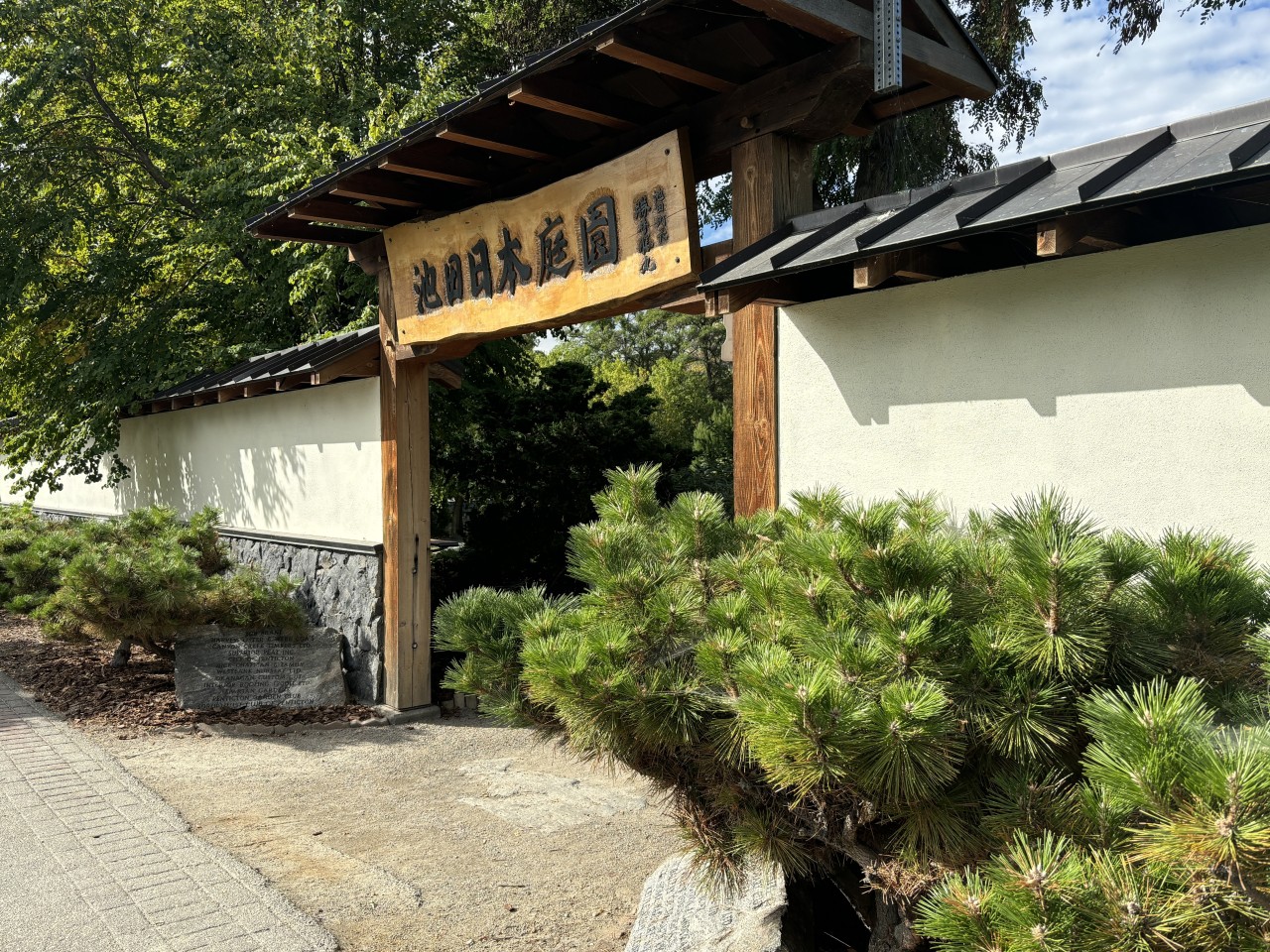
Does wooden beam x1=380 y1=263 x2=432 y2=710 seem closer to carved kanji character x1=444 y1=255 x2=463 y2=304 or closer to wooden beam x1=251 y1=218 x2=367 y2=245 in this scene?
wooden beam x1=251 y1=218 x2=367 y2=245

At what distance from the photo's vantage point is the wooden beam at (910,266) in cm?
311

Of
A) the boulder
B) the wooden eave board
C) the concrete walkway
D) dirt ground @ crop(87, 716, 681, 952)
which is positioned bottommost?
dirt ground @ crop(87, 716, 681, 952)

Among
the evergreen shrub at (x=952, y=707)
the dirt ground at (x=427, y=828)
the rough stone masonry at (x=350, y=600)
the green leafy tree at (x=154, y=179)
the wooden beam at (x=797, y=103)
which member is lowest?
the dirt ground at (x=427, y=828)

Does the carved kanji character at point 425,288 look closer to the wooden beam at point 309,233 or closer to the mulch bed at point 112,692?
the wooden beam at point 309,233

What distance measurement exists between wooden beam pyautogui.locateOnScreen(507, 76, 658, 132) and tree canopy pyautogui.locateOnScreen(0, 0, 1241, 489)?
19.9 ft

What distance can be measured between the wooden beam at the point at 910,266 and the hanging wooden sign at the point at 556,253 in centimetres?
114

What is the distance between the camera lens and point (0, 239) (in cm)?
1052

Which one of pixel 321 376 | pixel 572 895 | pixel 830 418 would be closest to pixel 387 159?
pixel 321 376

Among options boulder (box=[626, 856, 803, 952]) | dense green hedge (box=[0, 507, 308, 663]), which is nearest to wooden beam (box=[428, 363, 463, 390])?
dense green hedge (box=[0, 507, 308, 663])

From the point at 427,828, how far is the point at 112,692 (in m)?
3.88

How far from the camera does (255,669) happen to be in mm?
7207

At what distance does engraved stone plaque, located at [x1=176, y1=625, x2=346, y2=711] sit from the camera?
703cm

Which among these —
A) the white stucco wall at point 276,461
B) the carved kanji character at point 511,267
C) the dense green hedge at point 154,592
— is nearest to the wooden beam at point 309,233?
the white stucco wall at point 276,461

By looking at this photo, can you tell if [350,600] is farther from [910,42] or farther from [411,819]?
[910,42]
